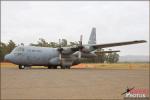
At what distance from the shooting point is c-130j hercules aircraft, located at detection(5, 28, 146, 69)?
37.7 metres

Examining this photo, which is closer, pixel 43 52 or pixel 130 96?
pixel 130 96

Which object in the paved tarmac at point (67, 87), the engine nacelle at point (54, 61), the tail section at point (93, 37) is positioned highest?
the tail section at point (93, 37)

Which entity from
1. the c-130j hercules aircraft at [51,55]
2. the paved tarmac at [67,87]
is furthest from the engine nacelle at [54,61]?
the paved tarmac at [67,87]

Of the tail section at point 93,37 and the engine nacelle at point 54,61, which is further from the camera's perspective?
the tail section at point 93,37

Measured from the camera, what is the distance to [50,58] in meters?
41.1

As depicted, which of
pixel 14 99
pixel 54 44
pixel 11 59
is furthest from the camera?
pixel 54 44

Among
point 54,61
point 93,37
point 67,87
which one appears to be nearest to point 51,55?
point 54,61

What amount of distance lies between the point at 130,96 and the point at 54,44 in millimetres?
107637

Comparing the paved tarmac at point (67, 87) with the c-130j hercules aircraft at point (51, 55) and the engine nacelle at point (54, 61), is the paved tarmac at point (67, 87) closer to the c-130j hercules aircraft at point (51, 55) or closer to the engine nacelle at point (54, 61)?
the c-130j hercules aircraft at point (51, 55)

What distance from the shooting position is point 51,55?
4109 centimetres

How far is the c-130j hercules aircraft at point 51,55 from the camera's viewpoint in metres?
37.7

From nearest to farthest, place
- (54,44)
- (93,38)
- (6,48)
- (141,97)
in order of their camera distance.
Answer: (141,97)
(93,38)
(6,48)
(54,44)

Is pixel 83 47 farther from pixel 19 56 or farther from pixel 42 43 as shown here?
pixel 42 43

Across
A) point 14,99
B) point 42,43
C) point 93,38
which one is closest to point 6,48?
point 42,43
